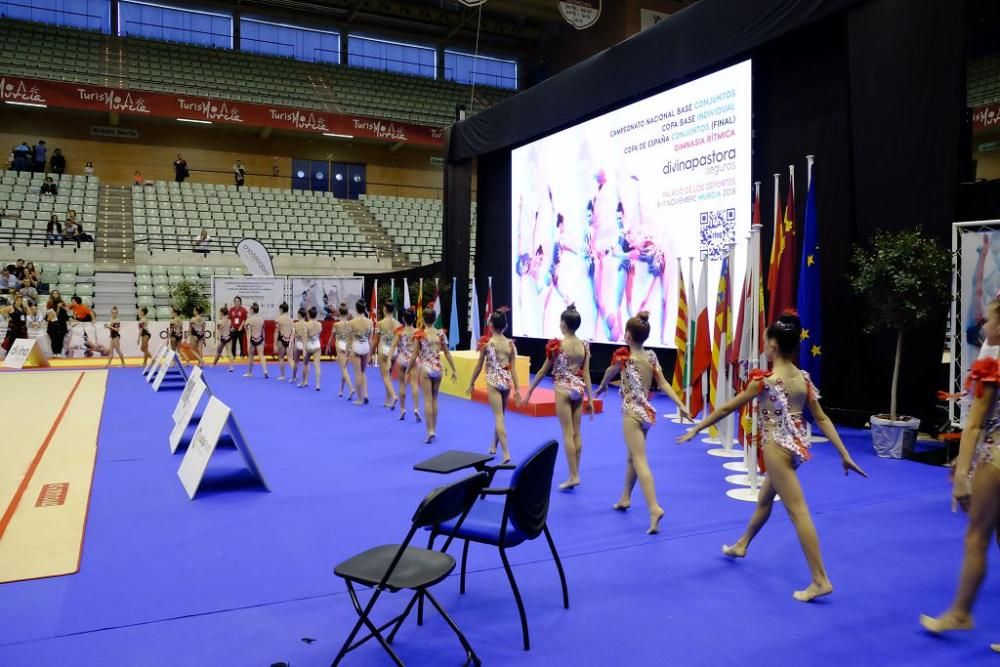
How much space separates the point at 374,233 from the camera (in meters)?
24.4

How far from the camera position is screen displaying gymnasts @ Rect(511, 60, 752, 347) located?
398 inches

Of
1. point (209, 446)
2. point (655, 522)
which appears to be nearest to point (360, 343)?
point (209, 446)

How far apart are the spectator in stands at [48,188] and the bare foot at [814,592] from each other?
77.3ft

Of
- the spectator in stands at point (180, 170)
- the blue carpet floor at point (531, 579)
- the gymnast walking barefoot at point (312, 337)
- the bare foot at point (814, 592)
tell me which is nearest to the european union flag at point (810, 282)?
the blue carpet floor at point (531, 579)

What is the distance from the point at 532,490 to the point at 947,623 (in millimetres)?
1962

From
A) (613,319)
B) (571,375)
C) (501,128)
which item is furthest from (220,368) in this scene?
(571,375)

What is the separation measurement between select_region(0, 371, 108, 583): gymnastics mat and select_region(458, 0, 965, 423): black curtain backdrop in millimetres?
8187

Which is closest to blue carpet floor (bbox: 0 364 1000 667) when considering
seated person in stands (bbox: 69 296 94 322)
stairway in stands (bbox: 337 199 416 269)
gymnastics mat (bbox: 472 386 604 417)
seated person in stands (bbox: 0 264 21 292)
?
gymnastics mat (bbox: 472 386 604 417)

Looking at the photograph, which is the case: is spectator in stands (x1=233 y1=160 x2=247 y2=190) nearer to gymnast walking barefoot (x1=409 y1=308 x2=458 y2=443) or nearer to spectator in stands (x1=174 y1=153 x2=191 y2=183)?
spectator in stands (x1=174 y1=153 x2=191 y2=183)

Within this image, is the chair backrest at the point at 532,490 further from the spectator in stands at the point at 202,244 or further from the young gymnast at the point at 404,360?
the spectator in stands at the point at 202,244

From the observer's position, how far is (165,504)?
541 centimetres

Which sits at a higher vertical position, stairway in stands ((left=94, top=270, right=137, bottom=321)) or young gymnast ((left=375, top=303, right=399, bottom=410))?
stairway in stands ((left=94, top=270, right=137, bottom=321))

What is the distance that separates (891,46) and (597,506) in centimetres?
633

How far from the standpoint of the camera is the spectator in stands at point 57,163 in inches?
886
